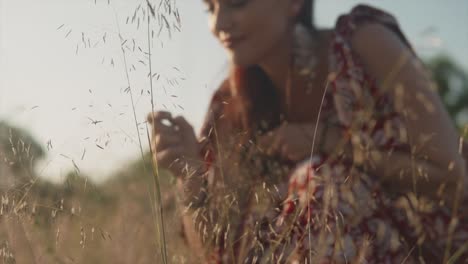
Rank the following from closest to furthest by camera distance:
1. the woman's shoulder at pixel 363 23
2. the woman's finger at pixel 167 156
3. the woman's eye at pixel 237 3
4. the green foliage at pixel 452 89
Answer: the woman's finger at pixel 167 156
the woman's shoulder at pixel 363 23
the woman's eye at pixel 237 3
the green foliage at pixel 452 89

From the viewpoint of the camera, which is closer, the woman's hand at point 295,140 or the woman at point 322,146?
the woman at point 322,146

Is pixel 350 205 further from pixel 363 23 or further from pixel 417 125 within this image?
pixel 363 23

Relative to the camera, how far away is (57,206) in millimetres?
1257

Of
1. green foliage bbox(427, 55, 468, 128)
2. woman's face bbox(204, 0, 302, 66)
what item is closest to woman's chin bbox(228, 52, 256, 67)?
woman's face bbox(204, 0, 302, 66)

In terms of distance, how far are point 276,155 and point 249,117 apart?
36cm

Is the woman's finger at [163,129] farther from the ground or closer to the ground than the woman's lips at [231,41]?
closer to the ground

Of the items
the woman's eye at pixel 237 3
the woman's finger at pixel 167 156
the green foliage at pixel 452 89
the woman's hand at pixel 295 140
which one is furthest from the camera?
the green foliage at pixel 452 89

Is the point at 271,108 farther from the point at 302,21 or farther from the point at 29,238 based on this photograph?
the point at 29,238

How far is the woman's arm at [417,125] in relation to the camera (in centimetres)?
176

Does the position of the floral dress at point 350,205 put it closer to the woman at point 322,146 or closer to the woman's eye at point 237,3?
the woman at point 322,146

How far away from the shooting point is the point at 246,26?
7.04 ft

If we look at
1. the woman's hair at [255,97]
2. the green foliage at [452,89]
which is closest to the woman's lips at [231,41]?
the woman's hair at [255,97]

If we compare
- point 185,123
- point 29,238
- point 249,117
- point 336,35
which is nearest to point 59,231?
point 29,238

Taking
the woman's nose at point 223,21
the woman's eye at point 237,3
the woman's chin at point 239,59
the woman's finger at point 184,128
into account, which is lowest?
the woman's finger at point 184,128
